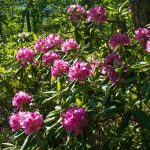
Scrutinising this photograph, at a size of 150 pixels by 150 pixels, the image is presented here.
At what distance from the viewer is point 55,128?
8.89 feet

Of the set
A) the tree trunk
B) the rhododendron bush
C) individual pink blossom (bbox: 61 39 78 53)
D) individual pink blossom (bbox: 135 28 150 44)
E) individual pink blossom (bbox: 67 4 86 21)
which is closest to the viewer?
the rhododendron bush

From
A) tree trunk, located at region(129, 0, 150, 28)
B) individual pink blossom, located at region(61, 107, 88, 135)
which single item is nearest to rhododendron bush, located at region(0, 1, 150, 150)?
individual pink blossom, located at region(61, 107, 88, 135)

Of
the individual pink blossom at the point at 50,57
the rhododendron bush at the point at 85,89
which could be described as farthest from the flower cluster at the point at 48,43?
the individual pink blossom at the point at 50,57

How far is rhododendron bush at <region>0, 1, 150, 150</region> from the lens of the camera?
8.05 feet

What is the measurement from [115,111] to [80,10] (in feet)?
5.56

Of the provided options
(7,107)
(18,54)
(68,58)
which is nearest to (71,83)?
(68,58)

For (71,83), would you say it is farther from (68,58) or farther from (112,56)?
(68,58)

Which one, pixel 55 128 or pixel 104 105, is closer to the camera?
pixel 104 105

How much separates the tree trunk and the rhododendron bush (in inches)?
9.9

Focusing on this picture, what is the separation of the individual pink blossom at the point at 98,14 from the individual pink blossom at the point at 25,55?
0.70 metres

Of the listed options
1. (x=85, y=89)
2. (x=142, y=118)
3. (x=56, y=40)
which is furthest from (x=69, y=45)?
(x=142, y=118)

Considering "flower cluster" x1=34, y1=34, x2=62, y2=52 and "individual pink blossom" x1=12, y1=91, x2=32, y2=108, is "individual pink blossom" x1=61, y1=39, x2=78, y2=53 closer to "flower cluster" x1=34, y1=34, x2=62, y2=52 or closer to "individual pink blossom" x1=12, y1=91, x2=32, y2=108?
"flower cluster" x1=34, y1=34, x2=62, y2=52

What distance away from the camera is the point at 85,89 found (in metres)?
2.71

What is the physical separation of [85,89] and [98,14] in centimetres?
103
